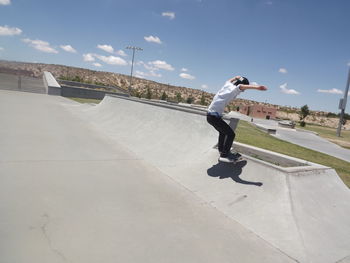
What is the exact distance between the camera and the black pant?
14.9ft

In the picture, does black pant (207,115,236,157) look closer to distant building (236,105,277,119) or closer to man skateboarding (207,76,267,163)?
man skateboarding (207,76,267,163)

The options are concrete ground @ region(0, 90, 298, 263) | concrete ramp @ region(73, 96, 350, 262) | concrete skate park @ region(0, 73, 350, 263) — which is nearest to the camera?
concrete ground @ region(0, 90, 298, 263)

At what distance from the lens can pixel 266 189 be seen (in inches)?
153

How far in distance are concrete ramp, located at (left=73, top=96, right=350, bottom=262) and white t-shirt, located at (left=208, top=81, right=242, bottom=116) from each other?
1134mm

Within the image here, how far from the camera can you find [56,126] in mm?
8234

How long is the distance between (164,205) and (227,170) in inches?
69.0

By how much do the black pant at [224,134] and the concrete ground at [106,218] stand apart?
0.69m

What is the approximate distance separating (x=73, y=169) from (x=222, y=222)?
2932mm

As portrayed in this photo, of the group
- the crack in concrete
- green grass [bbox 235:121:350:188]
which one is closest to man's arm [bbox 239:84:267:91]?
the crack in concrete

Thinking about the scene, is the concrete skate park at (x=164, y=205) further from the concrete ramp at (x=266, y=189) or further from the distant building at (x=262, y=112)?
the distant building at (x=262, y=112)

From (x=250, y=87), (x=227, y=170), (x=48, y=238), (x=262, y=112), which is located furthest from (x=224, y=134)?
(x=262, y=112)

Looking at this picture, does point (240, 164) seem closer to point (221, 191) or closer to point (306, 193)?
point (221, 191)

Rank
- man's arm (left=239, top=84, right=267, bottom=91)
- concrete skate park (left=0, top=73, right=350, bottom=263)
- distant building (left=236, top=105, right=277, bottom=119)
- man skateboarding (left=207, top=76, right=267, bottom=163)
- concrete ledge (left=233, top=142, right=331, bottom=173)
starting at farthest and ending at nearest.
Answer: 1. distant building (left=236, top=105, right=277, bottom=119)
2. concrete ledge (left=233, top=142, right=331, bottom=173)
3. man skateboarding (left=207, top=76, right=267, bottom=163)
4. man's arm (left=239, top=84, right=267, bottom=91)
5. concrete skate park (left=0, top=73, right=350, bottom=263)

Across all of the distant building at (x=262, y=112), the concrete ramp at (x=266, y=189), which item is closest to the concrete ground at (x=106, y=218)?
the concrete ramp at (x=266, y=189)
